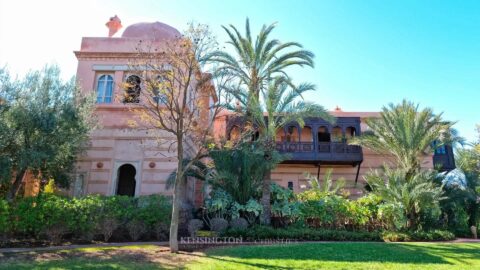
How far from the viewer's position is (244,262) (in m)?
9.41

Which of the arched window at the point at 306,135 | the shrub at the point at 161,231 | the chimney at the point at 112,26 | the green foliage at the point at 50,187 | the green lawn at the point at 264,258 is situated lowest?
the green lawn at the point at 264,258

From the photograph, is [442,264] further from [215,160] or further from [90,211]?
[90,211]

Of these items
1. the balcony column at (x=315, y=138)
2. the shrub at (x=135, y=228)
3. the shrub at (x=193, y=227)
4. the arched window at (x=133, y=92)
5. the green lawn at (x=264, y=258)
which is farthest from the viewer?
the balcony column at (x=315, y=138)

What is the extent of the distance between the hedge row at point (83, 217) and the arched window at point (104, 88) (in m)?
6.46

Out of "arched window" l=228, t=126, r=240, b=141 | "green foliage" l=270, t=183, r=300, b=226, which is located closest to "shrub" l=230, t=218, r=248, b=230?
"green foliage" l=270, t=183, r=300, b=226

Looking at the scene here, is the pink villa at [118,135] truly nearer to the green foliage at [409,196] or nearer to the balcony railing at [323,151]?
the balcony railing at [323,151]

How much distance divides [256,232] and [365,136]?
32.7 ft

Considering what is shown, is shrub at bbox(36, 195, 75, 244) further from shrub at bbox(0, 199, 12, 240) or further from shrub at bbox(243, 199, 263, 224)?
shrub at bbox(243, 199, 263, 224)

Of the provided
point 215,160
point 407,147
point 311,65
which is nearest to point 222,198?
point 215,160

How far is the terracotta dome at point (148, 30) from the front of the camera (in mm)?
19141

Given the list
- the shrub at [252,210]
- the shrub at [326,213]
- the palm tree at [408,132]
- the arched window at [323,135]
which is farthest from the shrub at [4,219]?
the arched window at [323,135]

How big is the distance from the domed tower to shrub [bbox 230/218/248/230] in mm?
3824

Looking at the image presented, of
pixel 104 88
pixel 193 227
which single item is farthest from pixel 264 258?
pixel 104 88

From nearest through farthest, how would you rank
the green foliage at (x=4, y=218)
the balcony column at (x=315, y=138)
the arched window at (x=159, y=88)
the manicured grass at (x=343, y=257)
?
the manicured grass at (x=343, y=257)
the green foliage at (x=4, y=218)
the arched window at (x=159, y=88)
the balcony column at (x=315, y=138)
